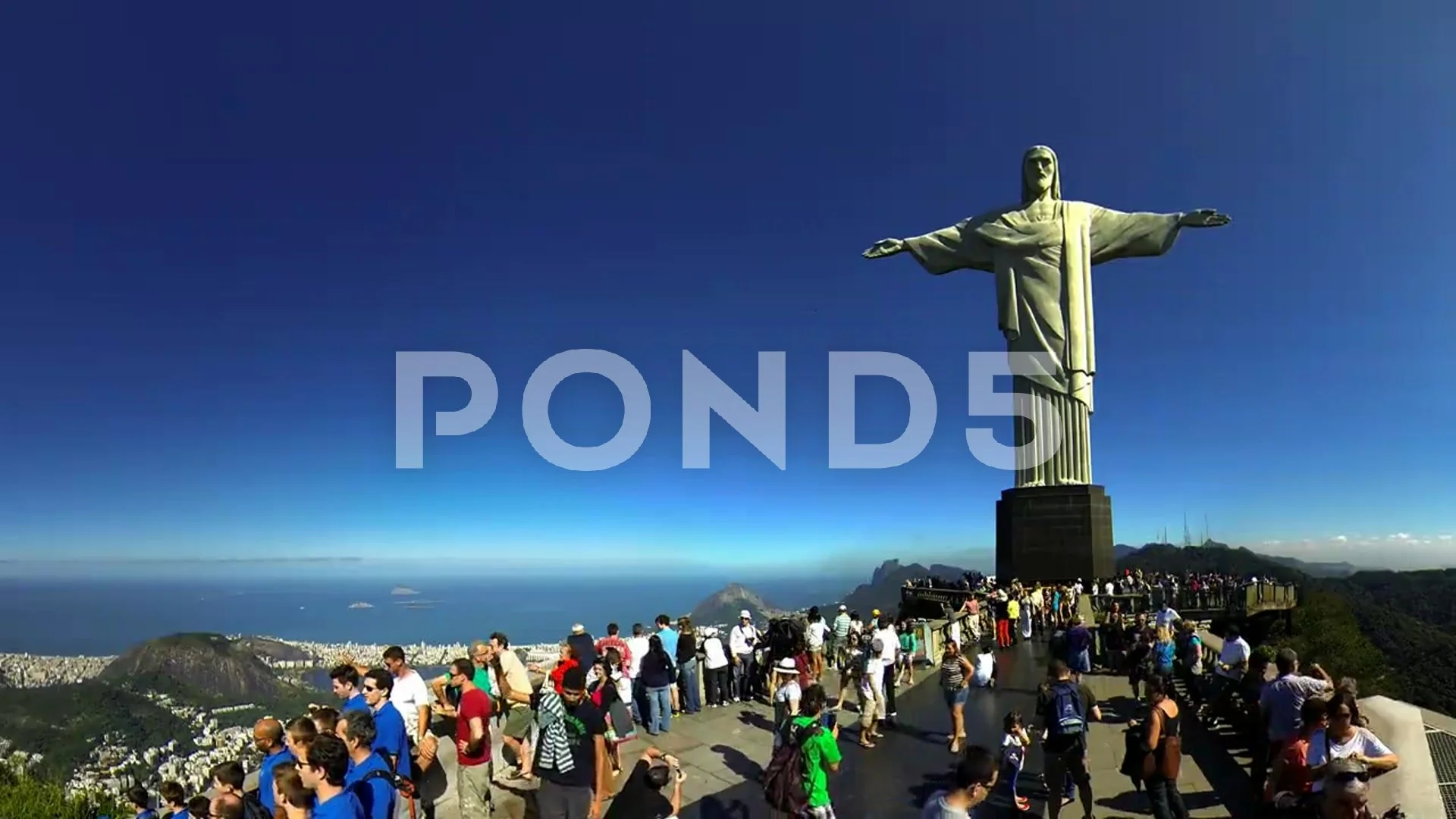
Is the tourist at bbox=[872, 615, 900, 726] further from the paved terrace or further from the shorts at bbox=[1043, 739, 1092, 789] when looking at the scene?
the shorts at bbox=[1043, 739, 1092, 789]

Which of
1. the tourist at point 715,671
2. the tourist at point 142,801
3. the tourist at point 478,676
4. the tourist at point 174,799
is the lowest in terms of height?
the tourist at point 715,671

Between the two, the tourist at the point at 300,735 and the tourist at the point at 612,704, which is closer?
the tourist at the point at 300,735

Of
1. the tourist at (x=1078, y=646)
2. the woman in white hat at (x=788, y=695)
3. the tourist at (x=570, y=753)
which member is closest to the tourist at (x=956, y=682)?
the woman in white hat at (x=788, y=695)

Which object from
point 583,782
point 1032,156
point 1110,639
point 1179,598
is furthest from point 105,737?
point 1032,156

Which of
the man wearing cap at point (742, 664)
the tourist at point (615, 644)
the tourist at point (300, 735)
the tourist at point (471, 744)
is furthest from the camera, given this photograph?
the man wearing cap at point (742, 664)

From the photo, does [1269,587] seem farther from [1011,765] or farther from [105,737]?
[105,737]

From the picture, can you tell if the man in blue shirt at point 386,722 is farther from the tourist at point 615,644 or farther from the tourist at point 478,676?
the tourist at point 615,644

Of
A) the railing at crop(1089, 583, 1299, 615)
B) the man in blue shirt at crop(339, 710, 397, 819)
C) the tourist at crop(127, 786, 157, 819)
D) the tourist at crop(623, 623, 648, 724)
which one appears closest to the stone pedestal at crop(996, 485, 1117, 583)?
the railing at crop(1089, 583, 1299, 615)
